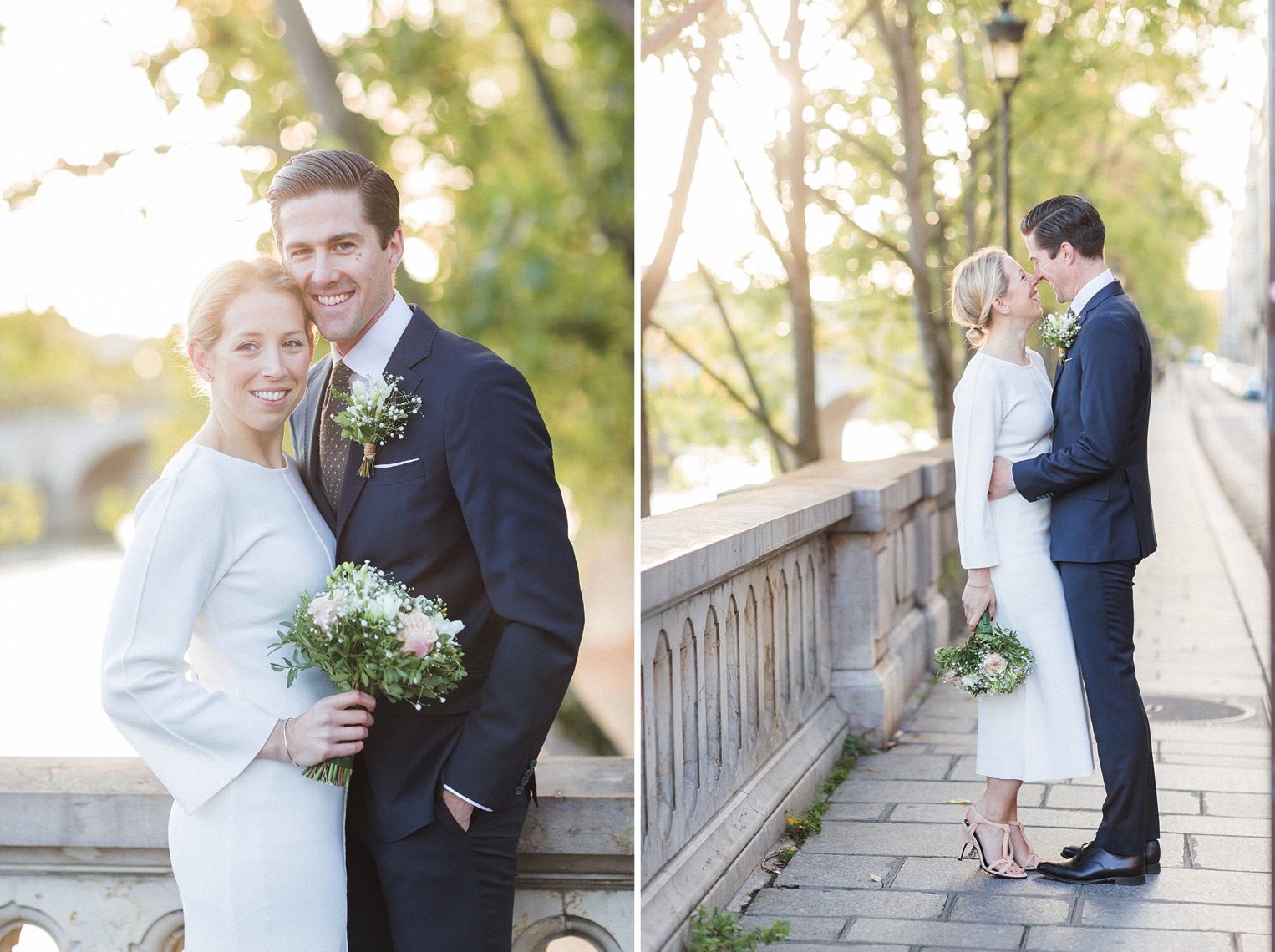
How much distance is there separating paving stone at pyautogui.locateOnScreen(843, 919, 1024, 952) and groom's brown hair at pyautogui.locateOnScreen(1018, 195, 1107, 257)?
1680mm

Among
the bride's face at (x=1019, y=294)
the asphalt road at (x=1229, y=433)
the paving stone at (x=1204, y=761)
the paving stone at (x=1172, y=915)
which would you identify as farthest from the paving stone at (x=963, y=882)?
the bride's face at (x=1019, y=294)

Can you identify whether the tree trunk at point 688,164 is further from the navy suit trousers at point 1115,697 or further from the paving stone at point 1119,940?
the paving stone at point 1119,940

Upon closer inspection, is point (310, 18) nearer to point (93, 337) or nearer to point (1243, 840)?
point (93, 337)

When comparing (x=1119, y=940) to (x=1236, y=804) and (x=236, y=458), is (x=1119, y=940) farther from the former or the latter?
(x=236, y=458)

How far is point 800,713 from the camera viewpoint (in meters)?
4.55

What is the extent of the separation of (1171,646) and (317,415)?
2.80m

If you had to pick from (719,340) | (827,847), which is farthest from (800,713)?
(719,340)

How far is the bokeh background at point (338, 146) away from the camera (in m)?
8.44

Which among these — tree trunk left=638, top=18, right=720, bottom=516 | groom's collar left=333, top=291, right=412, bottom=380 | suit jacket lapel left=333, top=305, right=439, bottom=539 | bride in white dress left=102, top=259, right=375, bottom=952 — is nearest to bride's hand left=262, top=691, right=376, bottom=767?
bride in white dress left=102, top=259, right=375, bottom=952

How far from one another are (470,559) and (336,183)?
0.81 meters

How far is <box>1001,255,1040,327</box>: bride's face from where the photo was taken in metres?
3.53

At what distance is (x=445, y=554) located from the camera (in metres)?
2.73

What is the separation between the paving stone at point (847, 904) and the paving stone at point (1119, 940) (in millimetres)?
270

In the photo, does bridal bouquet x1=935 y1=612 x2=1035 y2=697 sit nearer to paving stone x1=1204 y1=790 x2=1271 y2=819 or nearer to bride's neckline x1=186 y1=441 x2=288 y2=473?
paving stone x1=1204 y1=790 x2=1271 y2=819
